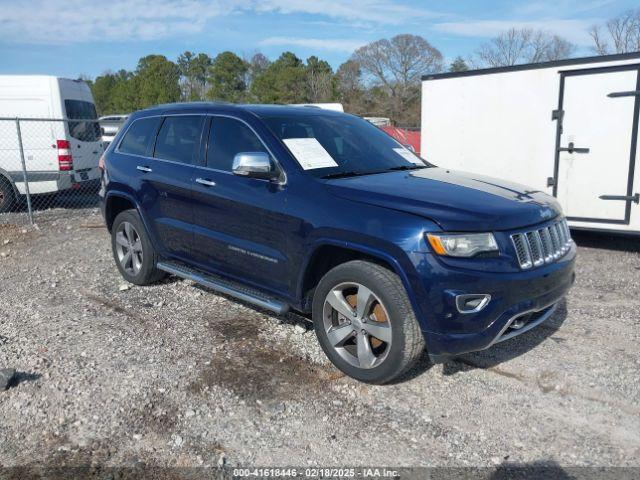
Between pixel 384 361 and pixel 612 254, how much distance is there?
16.9 feet

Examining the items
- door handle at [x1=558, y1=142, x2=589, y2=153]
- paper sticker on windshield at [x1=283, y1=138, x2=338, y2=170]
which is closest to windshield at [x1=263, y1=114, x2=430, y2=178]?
paper sticker on windshield at [x1=283, y1=138, x2=338, y2=170]

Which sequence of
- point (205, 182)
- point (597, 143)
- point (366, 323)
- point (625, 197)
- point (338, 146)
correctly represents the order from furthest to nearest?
point (597, 143), point (625, 197), point (205, 182), point (338, 146), point (366, 323)

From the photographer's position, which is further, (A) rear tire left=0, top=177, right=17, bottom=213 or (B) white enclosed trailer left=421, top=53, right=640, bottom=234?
(A) rear tire left=0, top=177, right=17, bottom=213

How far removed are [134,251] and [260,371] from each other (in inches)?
98.1

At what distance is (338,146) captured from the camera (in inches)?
175

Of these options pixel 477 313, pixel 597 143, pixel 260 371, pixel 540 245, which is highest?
pixel 597 143

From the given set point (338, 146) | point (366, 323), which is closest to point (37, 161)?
point (338, 146)

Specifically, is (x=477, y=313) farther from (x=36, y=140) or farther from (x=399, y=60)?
(x=399, y=60)

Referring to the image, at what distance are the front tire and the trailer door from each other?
4.89 m

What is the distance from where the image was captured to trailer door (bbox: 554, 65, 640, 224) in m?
6.90

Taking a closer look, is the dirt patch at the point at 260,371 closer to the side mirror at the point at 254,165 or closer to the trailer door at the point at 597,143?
the side mirror at the point at 254,165

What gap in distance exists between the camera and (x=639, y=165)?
22.6ft

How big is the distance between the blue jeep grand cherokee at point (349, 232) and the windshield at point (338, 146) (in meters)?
0.01

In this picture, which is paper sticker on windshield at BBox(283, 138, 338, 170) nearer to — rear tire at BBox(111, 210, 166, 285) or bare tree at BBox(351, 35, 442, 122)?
rear tire at BBox(111, 210, 166, 285)
